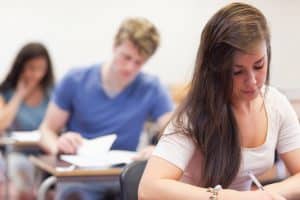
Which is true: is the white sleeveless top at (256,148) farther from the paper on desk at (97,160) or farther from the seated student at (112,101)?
the seated student at (112,101)

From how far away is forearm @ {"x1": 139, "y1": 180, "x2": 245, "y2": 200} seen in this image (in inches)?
47.3

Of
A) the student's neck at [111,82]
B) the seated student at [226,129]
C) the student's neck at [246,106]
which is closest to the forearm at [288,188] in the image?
the seated student at [226,129]

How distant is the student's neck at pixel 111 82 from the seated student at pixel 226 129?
1.08 metres

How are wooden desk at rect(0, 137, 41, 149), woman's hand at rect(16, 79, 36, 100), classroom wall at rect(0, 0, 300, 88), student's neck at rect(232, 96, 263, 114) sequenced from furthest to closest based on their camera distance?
classroom wall at rect(0, 0, 300, 88), woman's hand at rect(16, 79, 36, 100), wooden desk at rect(0, 137, 41, 149), student's neck at rect(232, 96, 263, 114)

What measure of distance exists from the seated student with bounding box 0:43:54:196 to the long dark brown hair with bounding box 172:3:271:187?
2278 mm

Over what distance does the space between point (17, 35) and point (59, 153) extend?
8.92 feet

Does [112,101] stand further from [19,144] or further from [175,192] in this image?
[175,192]

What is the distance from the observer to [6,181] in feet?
11.8

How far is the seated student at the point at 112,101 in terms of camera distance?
7.92 feet

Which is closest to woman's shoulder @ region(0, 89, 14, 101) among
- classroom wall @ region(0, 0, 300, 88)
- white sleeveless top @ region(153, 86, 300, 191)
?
classroom wall @ region(0, 0, 300, 88)

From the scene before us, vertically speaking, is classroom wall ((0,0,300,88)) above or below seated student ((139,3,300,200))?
below

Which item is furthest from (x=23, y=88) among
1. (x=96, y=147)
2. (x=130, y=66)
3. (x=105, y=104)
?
(x=96, y=147)

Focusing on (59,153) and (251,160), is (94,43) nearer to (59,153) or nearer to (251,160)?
(59,153)

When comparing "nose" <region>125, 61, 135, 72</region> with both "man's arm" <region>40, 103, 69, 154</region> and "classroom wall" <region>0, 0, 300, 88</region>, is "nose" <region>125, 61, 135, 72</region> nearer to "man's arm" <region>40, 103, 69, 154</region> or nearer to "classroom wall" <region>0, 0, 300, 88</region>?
"man's arm" <region>40, 103, 69, 154</region>
